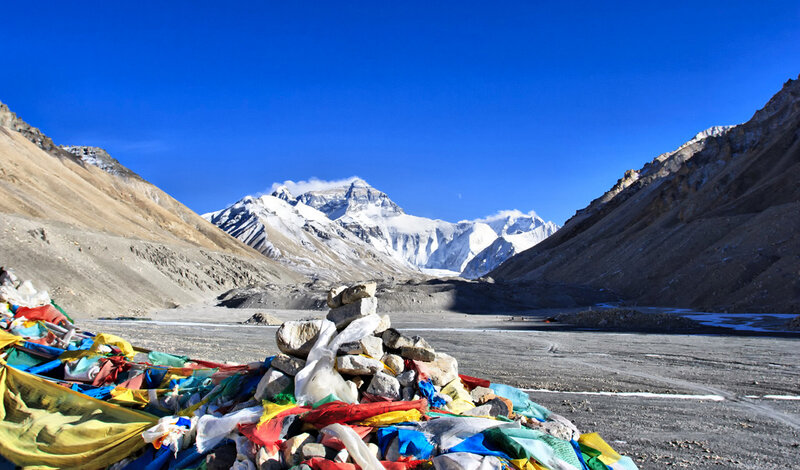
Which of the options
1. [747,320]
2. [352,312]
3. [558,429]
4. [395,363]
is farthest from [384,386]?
[747,320]

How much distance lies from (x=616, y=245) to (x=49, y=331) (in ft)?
184

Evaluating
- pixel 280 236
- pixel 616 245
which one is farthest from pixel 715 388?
pixel 280 236

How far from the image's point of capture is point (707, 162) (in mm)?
63094

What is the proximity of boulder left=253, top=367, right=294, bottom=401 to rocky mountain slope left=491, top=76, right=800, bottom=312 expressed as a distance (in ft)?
96.8

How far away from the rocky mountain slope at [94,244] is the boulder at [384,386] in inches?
1009

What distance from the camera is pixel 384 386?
216 inches

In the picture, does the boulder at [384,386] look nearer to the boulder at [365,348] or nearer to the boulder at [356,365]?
the boulder at [356,365]

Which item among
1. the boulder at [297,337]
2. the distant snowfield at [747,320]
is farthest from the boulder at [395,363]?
the distant snowfield at [747,320]

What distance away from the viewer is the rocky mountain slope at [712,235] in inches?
1234

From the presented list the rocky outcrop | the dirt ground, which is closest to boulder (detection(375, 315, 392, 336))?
the dirt ground

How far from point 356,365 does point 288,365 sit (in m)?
0.80

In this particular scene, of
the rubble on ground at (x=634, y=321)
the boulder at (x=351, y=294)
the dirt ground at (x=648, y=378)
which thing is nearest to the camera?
the dirt ground at (x=648, y=378)

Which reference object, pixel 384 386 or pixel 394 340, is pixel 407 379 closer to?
pixel 384 386

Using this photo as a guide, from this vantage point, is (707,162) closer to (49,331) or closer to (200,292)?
(200,292)
